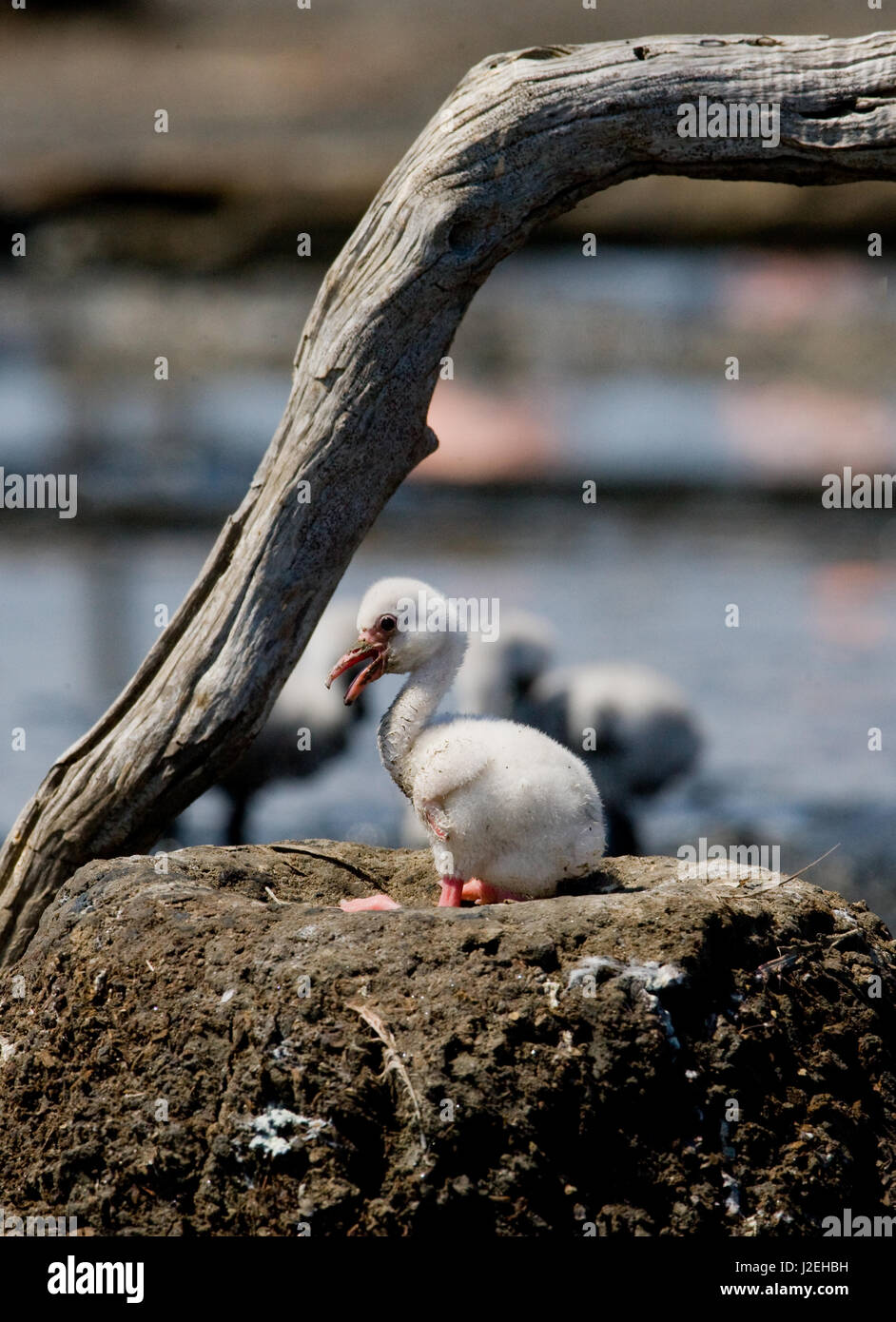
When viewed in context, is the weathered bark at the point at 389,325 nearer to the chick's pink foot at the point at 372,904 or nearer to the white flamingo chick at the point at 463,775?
the white flamingo chick at the point at 463,775

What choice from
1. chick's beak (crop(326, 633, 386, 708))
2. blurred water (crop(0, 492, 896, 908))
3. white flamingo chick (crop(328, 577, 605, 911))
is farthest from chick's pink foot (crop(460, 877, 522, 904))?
blurred water (crop(0, 492, 896, 908))

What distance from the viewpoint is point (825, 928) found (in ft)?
10.4

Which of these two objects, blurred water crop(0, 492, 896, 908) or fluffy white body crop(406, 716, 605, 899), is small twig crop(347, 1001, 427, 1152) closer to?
fluffy white body crop(406, 716, 605, 899)

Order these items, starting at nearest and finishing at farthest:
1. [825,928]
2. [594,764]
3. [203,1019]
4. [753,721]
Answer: [203,1019]
[825,928]
[594,764]
[753,721]

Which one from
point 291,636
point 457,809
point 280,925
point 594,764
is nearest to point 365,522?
point 291,636

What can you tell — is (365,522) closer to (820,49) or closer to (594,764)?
(820,49)

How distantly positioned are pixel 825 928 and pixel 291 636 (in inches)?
55.7

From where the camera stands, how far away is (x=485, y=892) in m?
3.51

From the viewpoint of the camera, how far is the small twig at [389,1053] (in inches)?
104

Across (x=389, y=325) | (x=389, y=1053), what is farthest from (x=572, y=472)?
(x=389, y=1053)

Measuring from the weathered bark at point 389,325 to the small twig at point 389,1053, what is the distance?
109 cm

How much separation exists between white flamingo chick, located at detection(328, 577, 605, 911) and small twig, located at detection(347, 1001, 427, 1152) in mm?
569

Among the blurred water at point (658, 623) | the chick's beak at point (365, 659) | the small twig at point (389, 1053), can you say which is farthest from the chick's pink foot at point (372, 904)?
the blurred water at point (658, 623)

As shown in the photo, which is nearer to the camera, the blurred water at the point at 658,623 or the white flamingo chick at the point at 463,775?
the white flamingo chick at the point at 463,775
